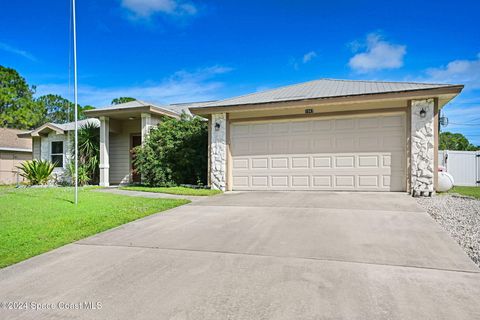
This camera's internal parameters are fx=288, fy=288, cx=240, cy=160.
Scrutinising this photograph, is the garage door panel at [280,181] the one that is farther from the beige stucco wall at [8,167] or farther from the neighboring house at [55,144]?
the beige stucco wall at [8,167]

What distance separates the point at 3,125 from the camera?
29203 mm

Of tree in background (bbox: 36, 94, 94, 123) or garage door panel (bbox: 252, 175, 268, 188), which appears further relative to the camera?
tree in background (bbox: 36, 94, 94, 123)

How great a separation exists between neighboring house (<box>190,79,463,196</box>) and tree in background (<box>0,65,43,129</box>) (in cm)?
2885

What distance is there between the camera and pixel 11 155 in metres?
19.6

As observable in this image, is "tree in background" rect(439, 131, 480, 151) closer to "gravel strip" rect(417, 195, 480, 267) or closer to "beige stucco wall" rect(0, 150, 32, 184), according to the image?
"gravel strip" rect(417, 195, 480, 267)

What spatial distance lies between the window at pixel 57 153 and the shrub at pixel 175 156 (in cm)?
661

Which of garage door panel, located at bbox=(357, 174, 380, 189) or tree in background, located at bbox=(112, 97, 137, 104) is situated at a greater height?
tree in background, located at bbox=(112, 97, 137, 104)

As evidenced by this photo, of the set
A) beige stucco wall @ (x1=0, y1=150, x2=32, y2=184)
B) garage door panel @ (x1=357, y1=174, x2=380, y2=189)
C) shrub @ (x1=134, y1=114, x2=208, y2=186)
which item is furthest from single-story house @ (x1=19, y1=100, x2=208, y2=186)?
garage door panel @ (x1=357, y1=174, x2=380, y2=189)

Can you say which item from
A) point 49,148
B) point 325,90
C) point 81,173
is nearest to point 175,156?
point 81,173

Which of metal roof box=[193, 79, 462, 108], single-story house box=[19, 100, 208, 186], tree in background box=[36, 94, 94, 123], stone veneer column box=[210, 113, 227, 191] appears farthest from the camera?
tree in background box=[36, 94, 94, 123]

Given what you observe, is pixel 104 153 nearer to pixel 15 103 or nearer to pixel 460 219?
pixel 460 219

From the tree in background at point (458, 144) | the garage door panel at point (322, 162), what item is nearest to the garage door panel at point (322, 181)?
the garage door panel at point (322, 162)

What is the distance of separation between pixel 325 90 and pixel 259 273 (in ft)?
26.4

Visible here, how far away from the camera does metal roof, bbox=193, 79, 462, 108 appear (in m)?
8.42
